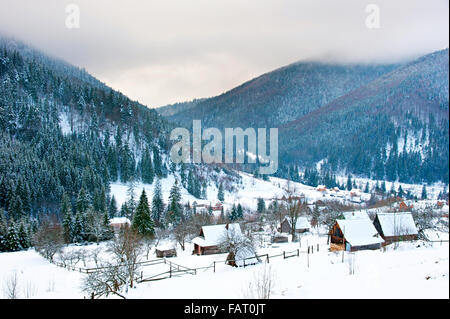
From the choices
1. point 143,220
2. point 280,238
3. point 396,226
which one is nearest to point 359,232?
point 396,226

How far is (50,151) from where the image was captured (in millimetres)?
96312

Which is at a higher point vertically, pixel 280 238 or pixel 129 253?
pixel 129 253

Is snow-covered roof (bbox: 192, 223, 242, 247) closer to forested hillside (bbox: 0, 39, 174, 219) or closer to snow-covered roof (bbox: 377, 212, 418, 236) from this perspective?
snow-covered roof (bbox: 377, 212, 418, 236)

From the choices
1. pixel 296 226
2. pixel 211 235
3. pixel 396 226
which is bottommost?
pixel 296 226

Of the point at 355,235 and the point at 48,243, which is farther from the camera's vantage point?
the point at 48,243

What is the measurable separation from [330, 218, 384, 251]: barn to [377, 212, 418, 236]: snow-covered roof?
209 centimetres

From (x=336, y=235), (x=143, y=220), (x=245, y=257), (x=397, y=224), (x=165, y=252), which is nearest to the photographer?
(x=245, y=257)

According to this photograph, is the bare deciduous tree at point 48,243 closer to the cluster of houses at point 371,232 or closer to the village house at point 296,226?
the cluster of houses at point 371,232

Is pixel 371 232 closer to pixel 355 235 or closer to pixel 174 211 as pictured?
pixel 355 235

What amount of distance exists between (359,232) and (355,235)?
2.56 ft

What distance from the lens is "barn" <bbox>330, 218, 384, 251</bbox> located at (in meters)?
37.3

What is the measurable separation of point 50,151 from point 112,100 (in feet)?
151

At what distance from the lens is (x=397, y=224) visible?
132ft
